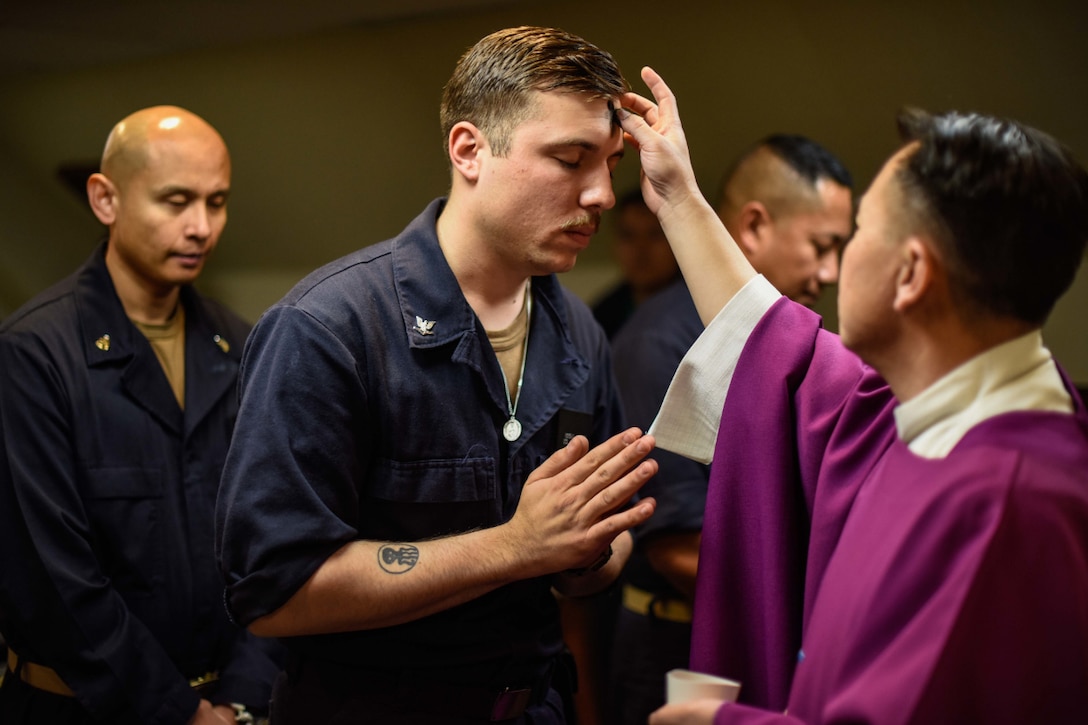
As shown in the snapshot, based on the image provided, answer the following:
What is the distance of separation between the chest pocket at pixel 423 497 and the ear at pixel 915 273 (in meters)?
0.72

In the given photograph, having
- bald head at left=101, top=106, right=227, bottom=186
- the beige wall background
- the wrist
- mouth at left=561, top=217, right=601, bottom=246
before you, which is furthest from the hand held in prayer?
the beige wall background

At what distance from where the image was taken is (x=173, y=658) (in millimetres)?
2105

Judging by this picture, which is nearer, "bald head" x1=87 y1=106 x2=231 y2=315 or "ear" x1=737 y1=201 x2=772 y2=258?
"bald head" x1=87 y1=106 x2=231 y2=315

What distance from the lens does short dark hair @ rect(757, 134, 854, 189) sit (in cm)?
271

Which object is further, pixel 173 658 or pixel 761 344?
pixel 173 658

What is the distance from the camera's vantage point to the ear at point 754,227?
271cm

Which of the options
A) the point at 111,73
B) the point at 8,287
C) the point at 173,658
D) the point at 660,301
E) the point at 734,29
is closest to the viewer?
the point at 173,658


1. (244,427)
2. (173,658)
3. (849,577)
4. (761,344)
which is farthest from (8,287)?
(849,577)

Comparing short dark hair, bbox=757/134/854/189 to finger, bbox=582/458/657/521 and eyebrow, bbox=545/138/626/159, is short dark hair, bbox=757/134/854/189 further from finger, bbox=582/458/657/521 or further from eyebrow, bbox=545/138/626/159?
finger, bbox=582/458/657/521

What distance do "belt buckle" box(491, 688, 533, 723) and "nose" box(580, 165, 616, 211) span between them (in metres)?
0.74

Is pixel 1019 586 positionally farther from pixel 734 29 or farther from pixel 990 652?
pixel 734 29

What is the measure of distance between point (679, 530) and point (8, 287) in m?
2.80

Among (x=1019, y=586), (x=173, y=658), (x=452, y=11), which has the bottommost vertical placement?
(x=173, y=658)

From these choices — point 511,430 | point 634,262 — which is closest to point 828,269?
point 634,262
